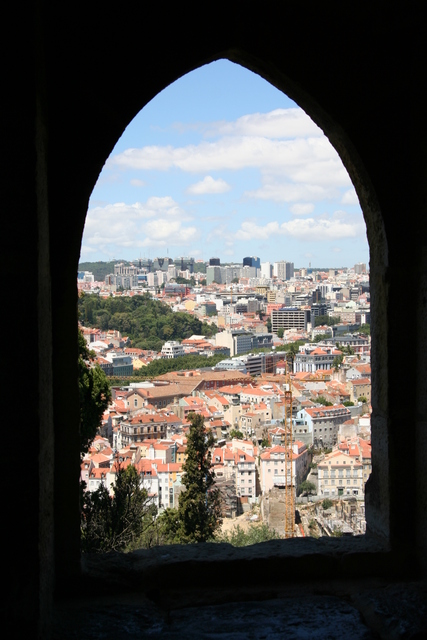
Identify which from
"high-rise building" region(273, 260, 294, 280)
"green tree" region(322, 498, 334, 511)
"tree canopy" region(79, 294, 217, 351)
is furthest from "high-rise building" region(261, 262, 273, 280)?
"green tree" region(322, 498, 334, 511)

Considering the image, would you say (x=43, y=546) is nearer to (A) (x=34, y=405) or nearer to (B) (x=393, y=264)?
(A) (x=34, y=405)

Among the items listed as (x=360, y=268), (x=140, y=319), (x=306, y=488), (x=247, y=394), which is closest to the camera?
(x=306, y=488)

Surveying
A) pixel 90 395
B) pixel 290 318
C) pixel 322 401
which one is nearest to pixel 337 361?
pixel 322 401

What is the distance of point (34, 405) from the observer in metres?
0.97

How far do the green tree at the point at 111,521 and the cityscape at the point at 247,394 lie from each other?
0.43 m

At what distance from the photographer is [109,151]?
1.25 m

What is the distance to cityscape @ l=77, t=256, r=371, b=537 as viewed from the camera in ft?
55.0

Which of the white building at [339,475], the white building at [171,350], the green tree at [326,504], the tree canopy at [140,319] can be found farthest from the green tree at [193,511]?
the white building at [171,350]

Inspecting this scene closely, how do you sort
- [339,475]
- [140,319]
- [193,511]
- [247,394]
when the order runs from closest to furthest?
1. [193,511]
2. [339,475]
3. [247,394]
4. [140,319]

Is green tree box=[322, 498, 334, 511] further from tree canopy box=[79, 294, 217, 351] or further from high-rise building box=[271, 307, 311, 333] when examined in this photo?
high-rise building box=[271, 307, 311, 333]

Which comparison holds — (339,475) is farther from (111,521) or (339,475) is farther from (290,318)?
(290,318)

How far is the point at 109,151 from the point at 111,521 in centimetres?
307

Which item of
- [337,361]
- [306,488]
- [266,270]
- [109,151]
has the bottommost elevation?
[306,488]

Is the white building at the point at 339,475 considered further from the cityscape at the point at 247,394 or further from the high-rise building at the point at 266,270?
the high-rise building at the point at 266,270
